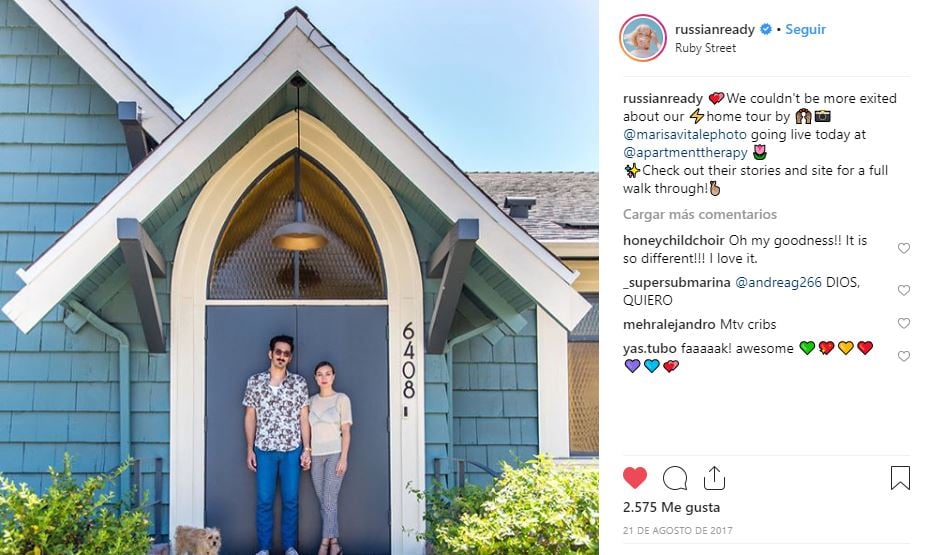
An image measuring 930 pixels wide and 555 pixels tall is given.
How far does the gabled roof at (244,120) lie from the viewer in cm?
569

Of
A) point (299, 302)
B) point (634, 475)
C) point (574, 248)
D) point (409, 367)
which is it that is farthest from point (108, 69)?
point (634, 475)

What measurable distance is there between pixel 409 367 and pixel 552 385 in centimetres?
149

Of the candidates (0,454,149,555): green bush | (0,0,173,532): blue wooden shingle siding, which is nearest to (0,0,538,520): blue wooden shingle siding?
(0,0,173,532): blue wooden shingle siding

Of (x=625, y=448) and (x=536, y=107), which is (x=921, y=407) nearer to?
(x=625, y=448)

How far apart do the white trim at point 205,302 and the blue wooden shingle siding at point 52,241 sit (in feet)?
0.95

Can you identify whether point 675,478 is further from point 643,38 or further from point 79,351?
point 79,351

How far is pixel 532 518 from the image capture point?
501 centimetres

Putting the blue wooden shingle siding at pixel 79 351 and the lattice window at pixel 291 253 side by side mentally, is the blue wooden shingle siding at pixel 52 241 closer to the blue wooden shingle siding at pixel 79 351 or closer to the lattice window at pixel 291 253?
the blue wooden shingle siding at pixel 79 351

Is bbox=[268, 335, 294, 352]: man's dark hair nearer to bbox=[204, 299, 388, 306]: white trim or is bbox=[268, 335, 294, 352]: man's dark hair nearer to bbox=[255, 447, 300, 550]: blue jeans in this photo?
bbox=[204, 299, 388, 306]: white trim

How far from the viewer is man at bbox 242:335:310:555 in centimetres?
648

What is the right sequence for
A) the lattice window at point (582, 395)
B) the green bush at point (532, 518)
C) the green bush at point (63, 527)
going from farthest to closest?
the lattice window at point (582, 395) → the green bush at point (63, 527) → the green bush at point (532, 518)

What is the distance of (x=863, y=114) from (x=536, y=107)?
9.06 metres

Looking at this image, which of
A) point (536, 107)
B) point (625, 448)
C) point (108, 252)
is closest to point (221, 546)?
point (108, 252)

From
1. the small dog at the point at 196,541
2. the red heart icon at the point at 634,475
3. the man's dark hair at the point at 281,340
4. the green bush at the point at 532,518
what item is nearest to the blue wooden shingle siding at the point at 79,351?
the small dog at the point at 196,541
